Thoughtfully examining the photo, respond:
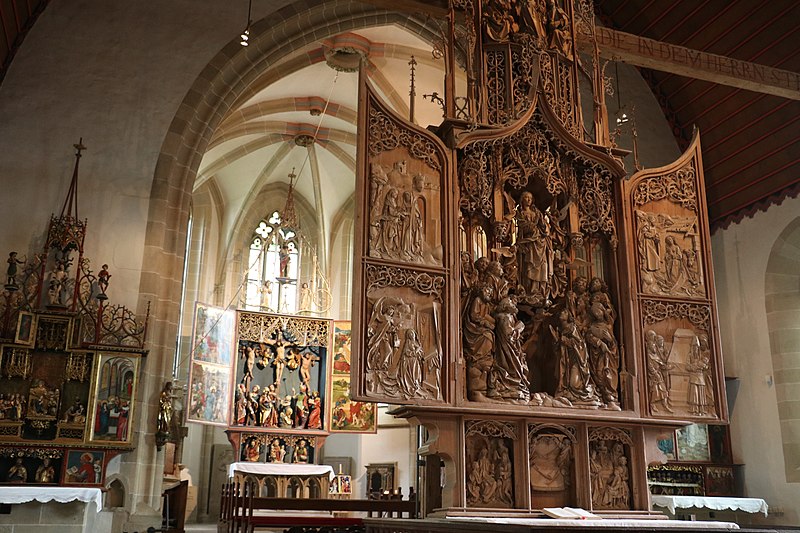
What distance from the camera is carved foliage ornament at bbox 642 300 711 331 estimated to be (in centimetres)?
761

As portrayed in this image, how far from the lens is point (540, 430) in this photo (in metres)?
7.00

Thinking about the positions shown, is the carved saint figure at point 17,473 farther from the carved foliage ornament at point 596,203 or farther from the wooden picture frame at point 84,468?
the carved foliage ornament at point 596,203

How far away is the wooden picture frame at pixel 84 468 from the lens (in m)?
9.40

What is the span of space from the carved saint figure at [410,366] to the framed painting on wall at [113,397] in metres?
4.87

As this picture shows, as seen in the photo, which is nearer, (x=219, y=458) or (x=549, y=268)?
(x=549, y=268)

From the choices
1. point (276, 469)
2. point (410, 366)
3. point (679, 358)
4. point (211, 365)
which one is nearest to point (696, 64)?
point (679, 358)

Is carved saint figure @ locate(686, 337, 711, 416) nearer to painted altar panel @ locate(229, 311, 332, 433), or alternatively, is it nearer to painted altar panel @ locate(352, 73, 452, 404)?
painted altar panel @ locate(352, 73, 452, 404)

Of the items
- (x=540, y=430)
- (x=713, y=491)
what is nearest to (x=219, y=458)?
(x=713, y=491)

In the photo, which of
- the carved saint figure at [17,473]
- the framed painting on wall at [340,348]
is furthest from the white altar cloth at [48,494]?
the framed painting on wall at [340,348]

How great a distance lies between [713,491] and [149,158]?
10.3 meters

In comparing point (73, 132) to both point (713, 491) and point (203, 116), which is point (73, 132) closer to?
point (203, 116)

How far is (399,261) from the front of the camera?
6.73 meters

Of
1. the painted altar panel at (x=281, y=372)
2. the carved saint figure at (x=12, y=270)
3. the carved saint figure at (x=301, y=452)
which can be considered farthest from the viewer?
the painted altar panel at (x=281, y=372)

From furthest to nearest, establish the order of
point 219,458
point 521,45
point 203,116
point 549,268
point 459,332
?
point 219,458
point 203,116
point 521,45
point 549,268
point 459,332
